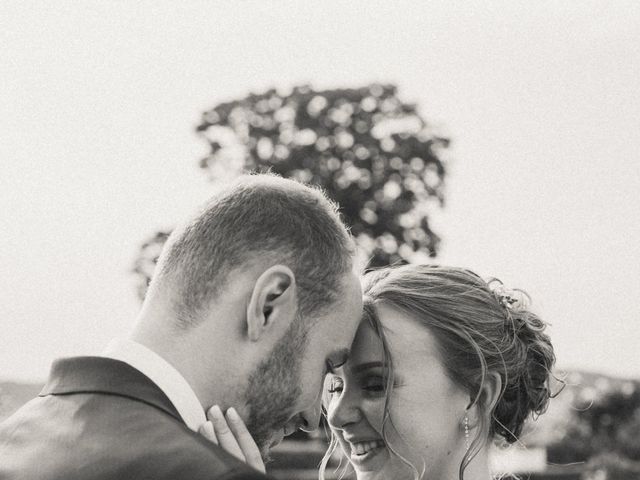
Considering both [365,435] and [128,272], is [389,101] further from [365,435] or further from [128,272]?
[365,435]

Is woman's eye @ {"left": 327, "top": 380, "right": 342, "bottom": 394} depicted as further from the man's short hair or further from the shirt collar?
the shirt collar

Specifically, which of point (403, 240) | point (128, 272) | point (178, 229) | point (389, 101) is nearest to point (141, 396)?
point (178, 229)

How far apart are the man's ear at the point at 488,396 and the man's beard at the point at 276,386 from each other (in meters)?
1.60

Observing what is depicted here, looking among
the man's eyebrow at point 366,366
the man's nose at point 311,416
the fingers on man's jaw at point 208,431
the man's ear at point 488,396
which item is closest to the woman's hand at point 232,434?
the fingers on man's jaw at point 208,431

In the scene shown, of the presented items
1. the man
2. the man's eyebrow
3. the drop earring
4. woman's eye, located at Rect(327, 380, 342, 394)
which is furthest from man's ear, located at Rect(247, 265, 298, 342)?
the drop earring

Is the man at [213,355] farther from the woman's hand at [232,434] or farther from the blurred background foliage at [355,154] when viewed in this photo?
the blurred background foliage at [355,154]

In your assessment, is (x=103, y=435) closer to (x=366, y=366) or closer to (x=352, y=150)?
(x=366, y=366)

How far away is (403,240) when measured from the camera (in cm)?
2994

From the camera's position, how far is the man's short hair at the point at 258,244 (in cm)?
351

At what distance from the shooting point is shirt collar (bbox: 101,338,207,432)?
129 inches

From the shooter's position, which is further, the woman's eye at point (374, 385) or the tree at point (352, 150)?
the tree at point (352, 150)

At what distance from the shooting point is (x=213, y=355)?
3.41 metres

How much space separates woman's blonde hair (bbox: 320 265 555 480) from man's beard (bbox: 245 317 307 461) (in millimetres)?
1164

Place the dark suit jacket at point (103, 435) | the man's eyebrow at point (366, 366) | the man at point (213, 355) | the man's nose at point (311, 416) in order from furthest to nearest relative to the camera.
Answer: the man's eyebrow at point (366, 366) < the man's nose at point (311, 416) < the man at point (213, 355) < the dark suit jacket at point (103, 435)
